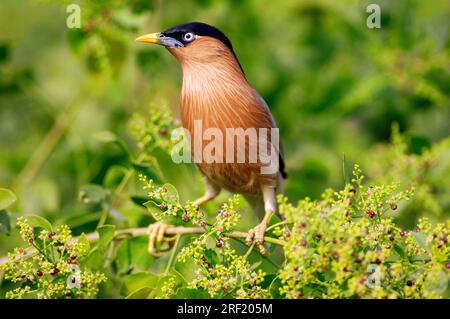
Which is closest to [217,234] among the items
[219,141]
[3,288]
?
[219,141]

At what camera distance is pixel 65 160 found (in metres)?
3.93

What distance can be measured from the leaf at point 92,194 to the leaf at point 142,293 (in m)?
0.58

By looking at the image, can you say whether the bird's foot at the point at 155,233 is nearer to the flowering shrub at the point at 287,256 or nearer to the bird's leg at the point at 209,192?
the flowering shrub at the point at 287,256

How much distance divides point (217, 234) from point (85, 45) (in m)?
1.92

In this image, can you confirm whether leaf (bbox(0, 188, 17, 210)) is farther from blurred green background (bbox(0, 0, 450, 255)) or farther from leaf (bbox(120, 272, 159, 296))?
blurred green background (bbox(0, 0, 450, 255))

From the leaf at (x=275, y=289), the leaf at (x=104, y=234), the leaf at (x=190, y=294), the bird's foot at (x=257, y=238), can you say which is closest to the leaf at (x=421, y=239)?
the leaf at (x=275, y=289)

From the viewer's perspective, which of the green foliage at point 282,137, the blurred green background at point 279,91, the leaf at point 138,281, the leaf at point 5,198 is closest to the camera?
the green foliage at point 282,137

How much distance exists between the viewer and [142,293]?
2.52 meters

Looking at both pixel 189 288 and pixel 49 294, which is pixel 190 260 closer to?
pixel 189 288

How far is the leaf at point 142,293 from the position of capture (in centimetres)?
248

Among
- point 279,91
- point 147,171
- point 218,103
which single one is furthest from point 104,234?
point 279,91

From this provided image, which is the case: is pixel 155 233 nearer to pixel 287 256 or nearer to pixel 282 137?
pixel 287 256

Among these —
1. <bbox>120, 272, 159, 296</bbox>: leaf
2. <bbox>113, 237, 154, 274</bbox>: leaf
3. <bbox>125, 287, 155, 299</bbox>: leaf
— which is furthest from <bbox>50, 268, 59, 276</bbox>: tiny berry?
<bbox>113, 237, 154, 274</bbox>: leaf

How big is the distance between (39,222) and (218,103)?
839 millimetres
